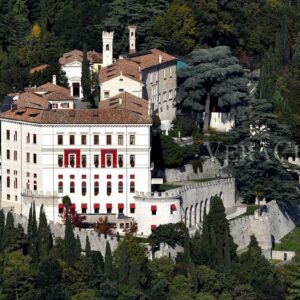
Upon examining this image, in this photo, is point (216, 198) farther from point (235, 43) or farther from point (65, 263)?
point (235, 43)

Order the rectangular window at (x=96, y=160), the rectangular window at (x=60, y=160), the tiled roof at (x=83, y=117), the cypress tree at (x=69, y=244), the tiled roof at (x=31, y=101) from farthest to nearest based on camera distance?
the tiled roof at (x=31, y=101) → the rectangular window at (x=60, y=160) → the rectangular window at (x=96, y=160) → the tiled roof at (x=83, y=117) → the cypress tree at (x=69, y=244)

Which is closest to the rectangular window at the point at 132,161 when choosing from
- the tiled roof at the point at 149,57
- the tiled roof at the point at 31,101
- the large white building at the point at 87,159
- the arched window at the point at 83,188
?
the large white building at the point at 87,159

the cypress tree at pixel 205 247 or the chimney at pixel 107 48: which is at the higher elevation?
the chimney at pixel 107 48

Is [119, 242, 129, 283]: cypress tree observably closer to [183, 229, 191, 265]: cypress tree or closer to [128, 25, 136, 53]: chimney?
[183, 229, 191, 265]: cypress tree

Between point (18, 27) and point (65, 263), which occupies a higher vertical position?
point (18, 27)

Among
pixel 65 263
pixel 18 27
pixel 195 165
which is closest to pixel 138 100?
pixel 195 165

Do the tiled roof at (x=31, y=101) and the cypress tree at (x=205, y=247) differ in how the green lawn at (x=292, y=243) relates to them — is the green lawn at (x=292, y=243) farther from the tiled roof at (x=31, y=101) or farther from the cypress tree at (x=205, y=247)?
the tiled roof at (x=31, y=101)
